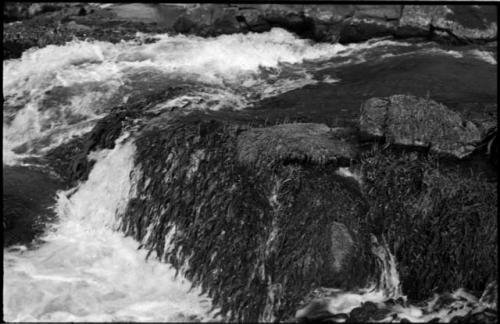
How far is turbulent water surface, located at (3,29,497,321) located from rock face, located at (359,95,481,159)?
1.43 meters

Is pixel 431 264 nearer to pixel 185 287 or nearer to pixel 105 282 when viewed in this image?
pixel 185 287

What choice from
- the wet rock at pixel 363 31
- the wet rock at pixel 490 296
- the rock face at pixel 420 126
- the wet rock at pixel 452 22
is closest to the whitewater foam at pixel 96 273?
the wet rock at pixel 490 296

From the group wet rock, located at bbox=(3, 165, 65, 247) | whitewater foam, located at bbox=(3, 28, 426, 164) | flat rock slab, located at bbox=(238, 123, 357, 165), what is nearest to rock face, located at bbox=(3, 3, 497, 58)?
whitewater foam, located at bbox=(3, 28, 426, 164)

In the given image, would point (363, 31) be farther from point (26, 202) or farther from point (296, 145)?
point (26, 202)

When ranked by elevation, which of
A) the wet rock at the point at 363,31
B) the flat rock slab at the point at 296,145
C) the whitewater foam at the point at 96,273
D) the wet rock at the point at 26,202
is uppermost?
the wet rock at the point at 363,31

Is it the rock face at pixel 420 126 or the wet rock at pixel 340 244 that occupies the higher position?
the rock face at pixel 420 126

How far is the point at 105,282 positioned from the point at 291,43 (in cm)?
1001

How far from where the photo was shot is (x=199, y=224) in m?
8.67

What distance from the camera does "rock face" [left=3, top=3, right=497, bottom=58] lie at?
16156 mm

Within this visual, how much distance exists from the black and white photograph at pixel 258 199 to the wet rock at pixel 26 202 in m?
0.03

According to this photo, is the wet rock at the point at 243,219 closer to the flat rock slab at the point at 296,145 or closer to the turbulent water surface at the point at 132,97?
the flat rock slab at the point at 296,145

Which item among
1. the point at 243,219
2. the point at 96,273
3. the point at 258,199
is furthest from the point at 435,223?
the point at 96,273

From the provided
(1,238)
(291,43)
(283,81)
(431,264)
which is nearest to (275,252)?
(431,264)

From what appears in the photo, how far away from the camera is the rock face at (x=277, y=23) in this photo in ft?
53.0
